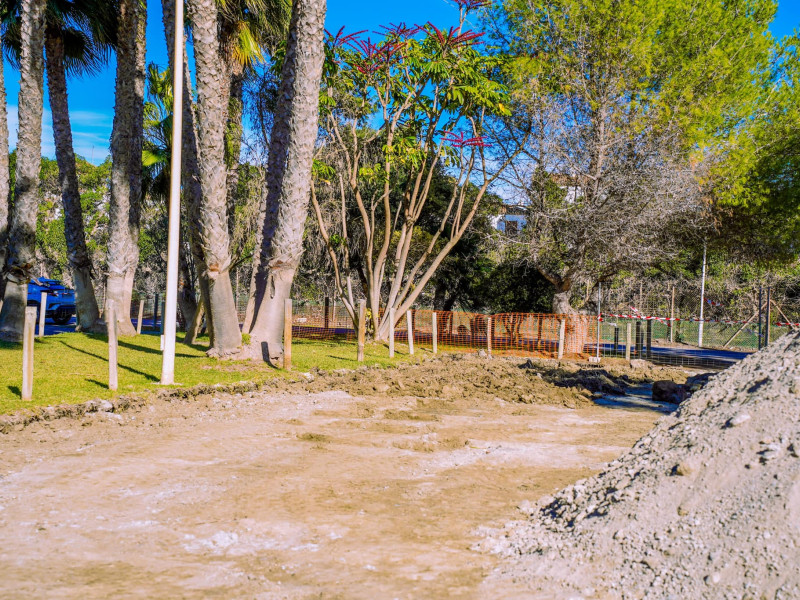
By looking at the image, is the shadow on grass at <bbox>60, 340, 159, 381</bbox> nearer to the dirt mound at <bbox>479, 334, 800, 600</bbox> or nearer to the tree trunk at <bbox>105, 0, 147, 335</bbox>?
the tree trunk at <bbox>105, 0, 147, 335</bbox>

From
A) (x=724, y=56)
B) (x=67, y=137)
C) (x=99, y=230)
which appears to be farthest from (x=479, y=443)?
(x=99, y=230)

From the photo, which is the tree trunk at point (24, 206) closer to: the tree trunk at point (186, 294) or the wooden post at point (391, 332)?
the tree trunk at point (186, 294)

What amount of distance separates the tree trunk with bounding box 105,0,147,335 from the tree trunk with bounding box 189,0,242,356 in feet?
19.7

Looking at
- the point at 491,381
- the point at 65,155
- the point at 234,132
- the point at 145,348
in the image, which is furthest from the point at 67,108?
the point at 491,381

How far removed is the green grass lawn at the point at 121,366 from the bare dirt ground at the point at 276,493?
3.47 ft

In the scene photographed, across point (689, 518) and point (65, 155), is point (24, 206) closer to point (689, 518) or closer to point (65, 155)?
point (65, 155)

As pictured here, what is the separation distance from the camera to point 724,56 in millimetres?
22797

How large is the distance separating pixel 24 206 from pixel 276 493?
13.4 m

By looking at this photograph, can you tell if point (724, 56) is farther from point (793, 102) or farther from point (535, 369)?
point (535, 369)

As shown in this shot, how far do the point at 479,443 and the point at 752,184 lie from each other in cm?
2113

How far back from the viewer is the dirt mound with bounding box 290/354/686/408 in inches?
473

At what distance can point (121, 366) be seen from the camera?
12594mm

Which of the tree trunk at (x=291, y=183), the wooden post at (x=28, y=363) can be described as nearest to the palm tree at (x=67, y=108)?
the tree trunk at (x=291, y=183)

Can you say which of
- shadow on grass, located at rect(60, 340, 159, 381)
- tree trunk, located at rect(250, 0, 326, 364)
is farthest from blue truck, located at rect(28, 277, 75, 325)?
tree trunk, located at rect(250, 0, 326, 364)
